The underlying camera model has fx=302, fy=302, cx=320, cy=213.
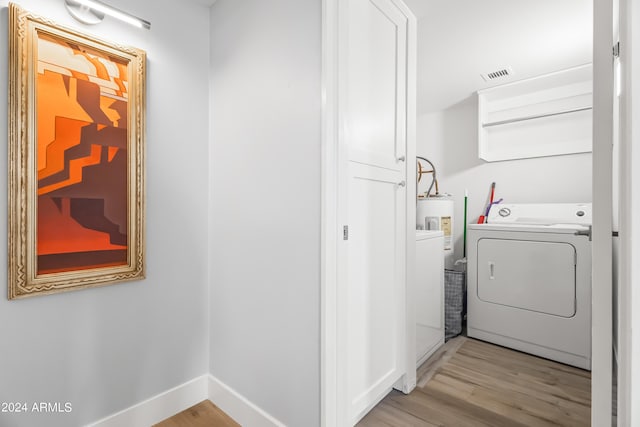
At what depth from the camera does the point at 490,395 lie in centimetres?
178

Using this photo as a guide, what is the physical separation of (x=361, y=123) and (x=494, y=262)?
71.6 inches

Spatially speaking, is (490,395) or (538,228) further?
(538,228)

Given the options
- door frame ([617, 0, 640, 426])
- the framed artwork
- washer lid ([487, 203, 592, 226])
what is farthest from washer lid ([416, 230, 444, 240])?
the framed artwork

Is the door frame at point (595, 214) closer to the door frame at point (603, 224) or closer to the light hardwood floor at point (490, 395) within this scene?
the door frame at point (603, 224)

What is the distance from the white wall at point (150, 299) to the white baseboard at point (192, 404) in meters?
0.04

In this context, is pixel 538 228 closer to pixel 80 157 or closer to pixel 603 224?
pixel 603 224

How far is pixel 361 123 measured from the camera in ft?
4.87

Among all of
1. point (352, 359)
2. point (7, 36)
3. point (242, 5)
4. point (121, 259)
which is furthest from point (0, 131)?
point (352, 359)

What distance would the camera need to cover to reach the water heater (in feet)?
9.46

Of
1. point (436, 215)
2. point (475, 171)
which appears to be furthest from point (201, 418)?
point (475, 171)

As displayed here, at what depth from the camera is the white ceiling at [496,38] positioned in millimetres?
1767

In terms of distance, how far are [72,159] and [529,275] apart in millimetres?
2968

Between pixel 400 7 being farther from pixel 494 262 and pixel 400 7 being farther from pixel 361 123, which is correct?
pixel 494 262

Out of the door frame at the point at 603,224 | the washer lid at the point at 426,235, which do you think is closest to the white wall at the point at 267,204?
the door frame at the point at 603,224
